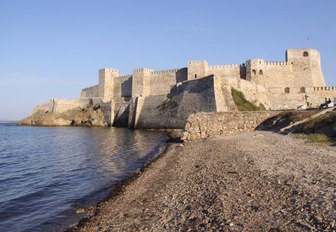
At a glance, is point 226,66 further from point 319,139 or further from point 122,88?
point 319,139

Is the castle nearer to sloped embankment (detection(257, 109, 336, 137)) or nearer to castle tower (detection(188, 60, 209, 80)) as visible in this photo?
castle tower (detection(188, 60, 209, 80))

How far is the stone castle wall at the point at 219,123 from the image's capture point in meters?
19.1

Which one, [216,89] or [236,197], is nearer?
[236,197]

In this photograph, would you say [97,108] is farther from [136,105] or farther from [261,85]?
[261,85]

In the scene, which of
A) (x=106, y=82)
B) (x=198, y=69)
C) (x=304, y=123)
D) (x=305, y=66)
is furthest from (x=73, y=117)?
(x=304, y=123)

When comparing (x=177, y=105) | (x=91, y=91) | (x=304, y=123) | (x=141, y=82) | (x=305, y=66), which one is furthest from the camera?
(x=91, y=91)

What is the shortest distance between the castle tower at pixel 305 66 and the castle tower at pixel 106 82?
29721 millimetres

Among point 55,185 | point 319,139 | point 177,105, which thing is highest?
point 177,105

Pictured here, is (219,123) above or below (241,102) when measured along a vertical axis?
below

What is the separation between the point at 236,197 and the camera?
6008mm

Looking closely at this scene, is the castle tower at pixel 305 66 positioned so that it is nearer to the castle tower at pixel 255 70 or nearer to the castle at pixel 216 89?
the castle at pixel 216 89

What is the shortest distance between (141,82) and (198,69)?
11229 mm

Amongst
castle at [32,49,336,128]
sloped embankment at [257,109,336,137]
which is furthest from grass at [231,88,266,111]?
sloped embankment at [257,109,336,137]

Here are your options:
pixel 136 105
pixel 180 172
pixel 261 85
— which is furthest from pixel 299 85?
pixel 180 172
